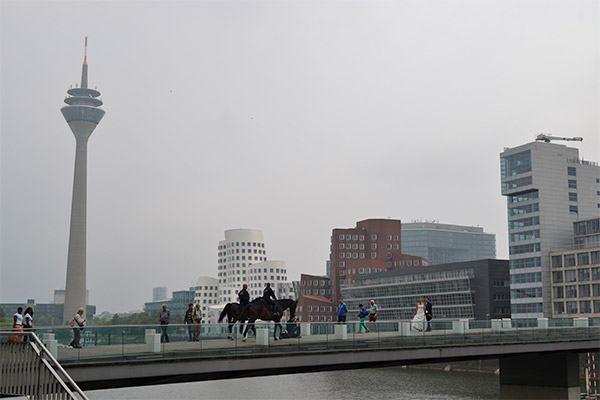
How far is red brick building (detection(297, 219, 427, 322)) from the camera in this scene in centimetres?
18188

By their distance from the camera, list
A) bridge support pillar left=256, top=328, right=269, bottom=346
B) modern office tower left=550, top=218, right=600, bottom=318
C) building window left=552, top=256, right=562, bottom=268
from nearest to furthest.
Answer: bridge support pillar left=256, top=328, right=269, bottom=346 → modern office tower left=550, top=218, right=600, bottom=318 → building window left=552, top=256, right=562, bottom=268

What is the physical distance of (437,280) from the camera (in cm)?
14638

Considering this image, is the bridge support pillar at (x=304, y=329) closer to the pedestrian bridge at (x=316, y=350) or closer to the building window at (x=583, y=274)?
the pedestrian bridge at (x=316, y=350)

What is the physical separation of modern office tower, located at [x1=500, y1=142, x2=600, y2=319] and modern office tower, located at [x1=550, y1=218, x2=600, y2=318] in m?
1.62

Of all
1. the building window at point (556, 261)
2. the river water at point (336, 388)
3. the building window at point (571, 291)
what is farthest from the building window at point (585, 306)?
the river water at point (336, 388)

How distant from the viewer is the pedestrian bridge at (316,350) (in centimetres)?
2680

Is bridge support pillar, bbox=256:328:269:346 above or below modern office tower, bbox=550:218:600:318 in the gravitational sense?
below

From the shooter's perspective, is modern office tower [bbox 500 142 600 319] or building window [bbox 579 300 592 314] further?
modern office tower [bbox 500 142 600 319]

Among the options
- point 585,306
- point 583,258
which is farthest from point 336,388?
point 583,258

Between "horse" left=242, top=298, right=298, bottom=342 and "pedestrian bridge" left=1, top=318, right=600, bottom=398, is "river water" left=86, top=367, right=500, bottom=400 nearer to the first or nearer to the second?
"pedestrian bridge" left=1, top=318, right=600, bottom=398

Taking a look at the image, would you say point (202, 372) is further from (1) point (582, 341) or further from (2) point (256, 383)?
(2) point (256, 383)

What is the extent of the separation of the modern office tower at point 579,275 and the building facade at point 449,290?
520 inches

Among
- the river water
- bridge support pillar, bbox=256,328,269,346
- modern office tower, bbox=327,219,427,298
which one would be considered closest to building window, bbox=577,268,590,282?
the river water

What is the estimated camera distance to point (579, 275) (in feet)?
396
